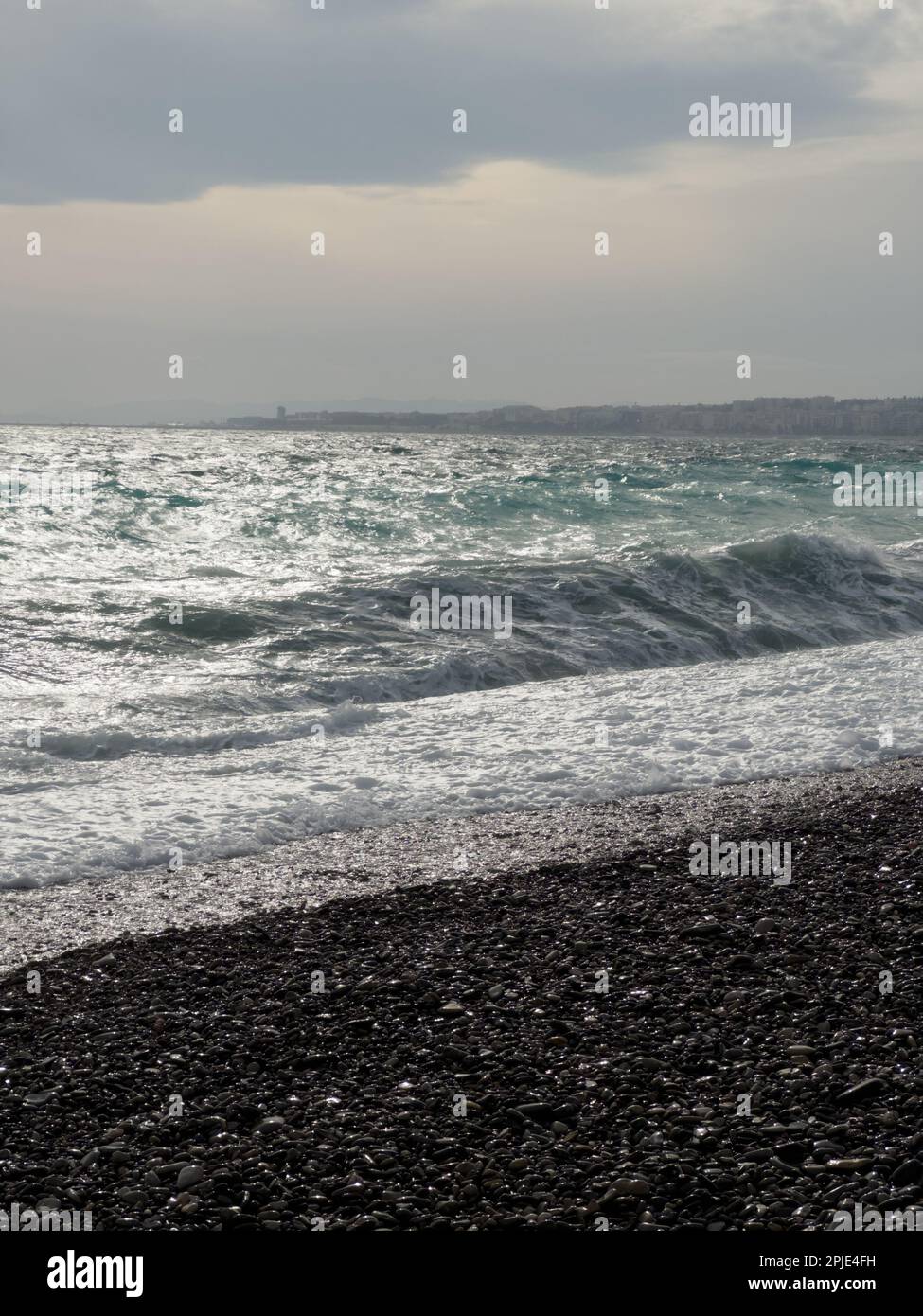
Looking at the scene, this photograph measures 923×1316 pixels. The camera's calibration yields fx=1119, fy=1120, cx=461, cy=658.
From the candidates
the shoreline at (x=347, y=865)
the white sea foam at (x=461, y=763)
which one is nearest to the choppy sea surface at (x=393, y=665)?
the white sea foam at (x=461, y=763)

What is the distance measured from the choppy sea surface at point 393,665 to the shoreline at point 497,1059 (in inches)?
91.9

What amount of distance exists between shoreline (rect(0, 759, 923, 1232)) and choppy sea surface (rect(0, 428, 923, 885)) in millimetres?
2335

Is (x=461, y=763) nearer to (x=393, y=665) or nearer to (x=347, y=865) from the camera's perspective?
(x=347, y=865)

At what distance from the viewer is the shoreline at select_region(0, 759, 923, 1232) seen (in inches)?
157

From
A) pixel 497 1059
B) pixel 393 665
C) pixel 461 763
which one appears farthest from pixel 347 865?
pixel 393 665

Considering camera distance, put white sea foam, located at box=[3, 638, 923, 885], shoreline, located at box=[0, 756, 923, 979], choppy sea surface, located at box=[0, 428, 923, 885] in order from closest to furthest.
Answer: shoreline, located at box=[0, 756, 923, 979]
white sea foam, located at box=[3, 638, 923, 885]
choppy sea surface, located at box=[0, 428, 923, 885]

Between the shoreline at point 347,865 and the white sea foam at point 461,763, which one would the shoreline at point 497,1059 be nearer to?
the shoreline at point 347,865

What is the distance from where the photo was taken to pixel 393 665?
14922mm

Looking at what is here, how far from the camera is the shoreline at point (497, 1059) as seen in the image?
399 centimetres

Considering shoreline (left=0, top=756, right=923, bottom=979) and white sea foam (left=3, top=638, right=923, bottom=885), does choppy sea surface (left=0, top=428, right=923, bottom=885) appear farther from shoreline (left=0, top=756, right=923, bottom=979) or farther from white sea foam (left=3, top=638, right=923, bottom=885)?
shoreline (left=0, top=756, right=923, bottom=979)

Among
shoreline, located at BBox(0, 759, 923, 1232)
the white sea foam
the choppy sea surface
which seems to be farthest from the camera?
the choppy sea surface

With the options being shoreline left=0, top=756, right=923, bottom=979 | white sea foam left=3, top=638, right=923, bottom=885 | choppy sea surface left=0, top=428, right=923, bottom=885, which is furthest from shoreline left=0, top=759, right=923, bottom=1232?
choppy sea surface left=0, top=428, right=923, bottom=885

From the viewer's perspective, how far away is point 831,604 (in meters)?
21.3
